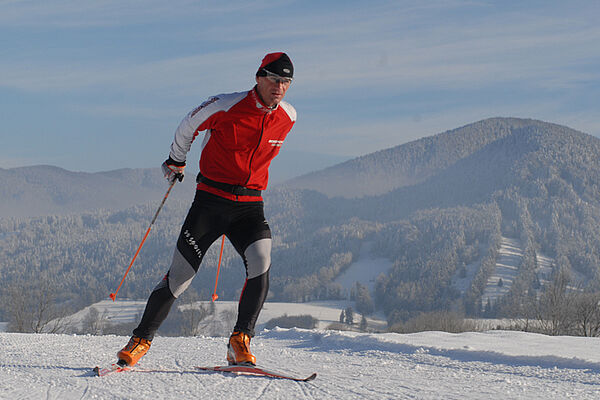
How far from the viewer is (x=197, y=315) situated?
57.2 meters

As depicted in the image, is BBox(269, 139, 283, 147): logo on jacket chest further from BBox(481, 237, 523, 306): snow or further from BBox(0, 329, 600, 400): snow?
BBox(481, 237, 523, 306): snow

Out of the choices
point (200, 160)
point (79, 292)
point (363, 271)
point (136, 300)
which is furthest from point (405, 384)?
point (363, 271)

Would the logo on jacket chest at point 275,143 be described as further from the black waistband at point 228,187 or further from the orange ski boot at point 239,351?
the orange ski boot at point 239,351

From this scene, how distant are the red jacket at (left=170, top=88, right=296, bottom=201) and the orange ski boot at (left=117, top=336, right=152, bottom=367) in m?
1.25

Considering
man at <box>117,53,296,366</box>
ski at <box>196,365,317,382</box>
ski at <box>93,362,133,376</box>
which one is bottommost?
ski at <box>93,362,133,376</box>

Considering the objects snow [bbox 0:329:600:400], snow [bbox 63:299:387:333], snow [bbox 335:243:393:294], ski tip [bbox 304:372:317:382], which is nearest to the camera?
snow [bbox 0:329:600:400]

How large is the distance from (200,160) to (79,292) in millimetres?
160269

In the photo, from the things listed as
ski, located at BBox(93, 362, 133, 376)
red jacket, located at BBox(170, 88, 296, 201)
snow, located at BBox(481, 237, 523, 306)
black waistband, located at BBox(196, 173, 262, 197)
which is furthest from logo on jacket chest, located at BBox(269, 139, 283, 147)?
snow, located at BBox(481, 237, 523, 306)

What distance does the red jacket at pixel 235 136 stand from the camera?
4.57 meters

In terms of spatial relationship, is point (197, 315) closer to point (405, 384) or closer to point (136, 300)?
point (405, 384)

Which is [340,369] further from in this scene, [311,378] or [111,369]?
[111,369]

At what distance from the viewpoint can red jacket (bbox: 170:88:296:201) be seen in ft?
15.0

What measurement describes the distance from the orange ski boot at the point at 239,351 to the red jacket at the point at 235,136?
1044 millimetres

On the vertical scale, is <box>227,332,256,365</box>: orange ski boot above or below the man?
below
